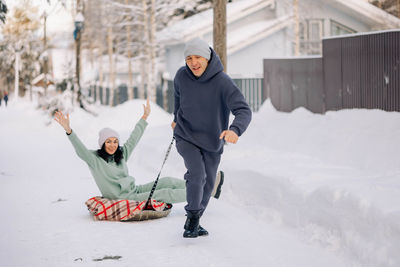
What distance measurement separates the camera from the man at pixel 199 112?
18.7ft

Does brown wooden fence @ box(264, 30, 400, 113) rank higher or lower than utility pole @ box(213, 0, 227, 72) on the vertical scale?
lower

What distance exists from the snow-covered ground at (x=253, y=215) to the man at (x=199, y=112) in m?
0.43

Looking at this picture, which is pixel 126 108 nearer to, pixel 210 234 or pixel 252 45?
pixel 252 45

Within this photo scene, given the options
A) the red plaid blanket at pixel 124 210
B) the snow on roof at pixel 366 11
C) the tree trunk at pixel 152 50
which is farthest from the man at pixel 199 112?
the tree trunk at pixel 152 50

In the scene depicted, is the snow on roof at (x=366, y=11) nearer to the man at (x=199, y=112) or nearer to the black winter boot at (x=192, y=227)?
the man at (x=199, y=112)

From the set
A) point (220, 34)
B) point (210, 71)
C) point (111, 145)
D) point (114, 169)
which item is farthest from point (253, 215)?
point (220, 34)

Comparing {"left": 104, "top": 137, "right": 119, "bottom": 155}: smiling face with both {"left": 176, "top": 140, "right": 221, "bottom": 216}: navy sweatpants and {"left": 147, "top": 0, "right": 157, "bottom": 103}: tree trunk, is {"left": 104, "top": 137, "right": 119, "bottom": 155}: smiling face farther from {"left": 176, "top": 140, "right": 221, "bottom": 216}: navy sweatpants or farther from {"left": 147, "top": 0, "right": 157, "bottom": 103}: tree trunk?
{"left": 147, "top": 0, "right": 157, "bottom": 103}: tree trunk

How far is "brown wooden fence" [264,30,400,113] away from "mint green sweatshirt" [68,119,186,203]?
6110 millimetres

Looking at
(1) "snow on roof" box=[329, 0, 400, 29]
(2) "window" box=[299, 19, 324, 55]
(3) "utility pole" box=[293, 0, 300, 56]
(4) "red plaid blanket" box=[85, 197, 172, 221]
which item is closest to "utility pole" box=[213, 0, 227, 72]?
(4) "red plaid blanket" box=[85, 197, 172, 221]

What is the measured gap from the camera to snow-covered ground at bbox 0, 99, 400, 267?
5117 mm

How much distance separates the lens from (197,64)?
5715mm

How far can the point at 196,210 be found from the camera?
573 centimetres

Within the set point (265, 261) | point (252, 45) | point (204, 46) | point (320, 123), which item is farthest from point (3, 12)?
point (252, 45)

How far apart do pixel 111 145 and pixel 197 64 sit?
1.63 m
